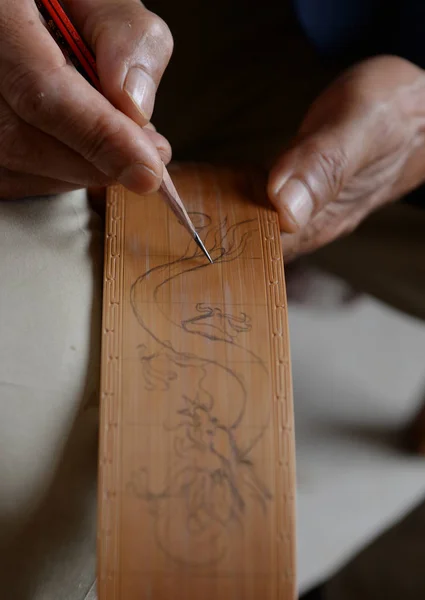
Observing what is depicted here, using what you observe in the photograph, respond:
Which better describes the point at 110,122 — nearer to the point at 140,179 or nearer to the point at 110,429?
the point at 140,179

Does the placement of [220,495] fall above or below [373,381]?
above

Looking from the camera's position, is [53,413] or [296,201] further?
[296,201]

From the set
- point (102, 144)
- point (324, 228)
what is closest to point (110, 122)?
point (102, 144)

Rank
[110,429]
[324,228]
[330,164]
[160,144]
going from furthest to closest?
1. [324,228]
2. [330,164]
3. [160,144]
4. [110,429]

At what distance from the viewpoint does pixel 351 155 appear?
2.25 feet

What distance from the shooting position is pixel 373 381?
2.40 feet

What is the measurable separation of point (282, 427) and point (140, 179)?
0.20 meters

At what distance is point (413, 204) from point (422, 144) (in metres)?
0.12

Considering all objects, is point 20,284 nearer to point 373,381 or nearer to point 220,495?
point 220,495

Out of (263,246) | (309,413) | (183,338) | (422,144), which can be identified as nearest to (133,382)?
(183,338)

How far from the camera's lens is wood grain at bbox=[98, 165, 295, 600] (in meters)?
0.44

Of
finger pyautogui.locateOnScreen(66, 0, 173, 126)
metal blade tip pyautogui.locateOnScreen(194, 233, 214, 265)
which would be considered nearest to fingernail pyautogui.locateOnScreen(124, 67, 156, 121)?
finger pyautogui.locateOnScreen(66, 0, 173, 126)

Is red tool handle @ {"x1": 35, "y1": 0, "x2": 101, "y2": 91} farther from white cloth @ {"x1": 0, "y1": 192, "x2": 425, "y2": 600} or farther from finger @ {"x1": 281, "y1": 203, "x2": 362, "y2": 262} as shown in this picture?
finger @ {"x1": 281, "y1": 203, "x2": 362, "y2": 262}

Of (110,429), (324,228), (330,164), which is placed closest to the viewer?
(110,429)
